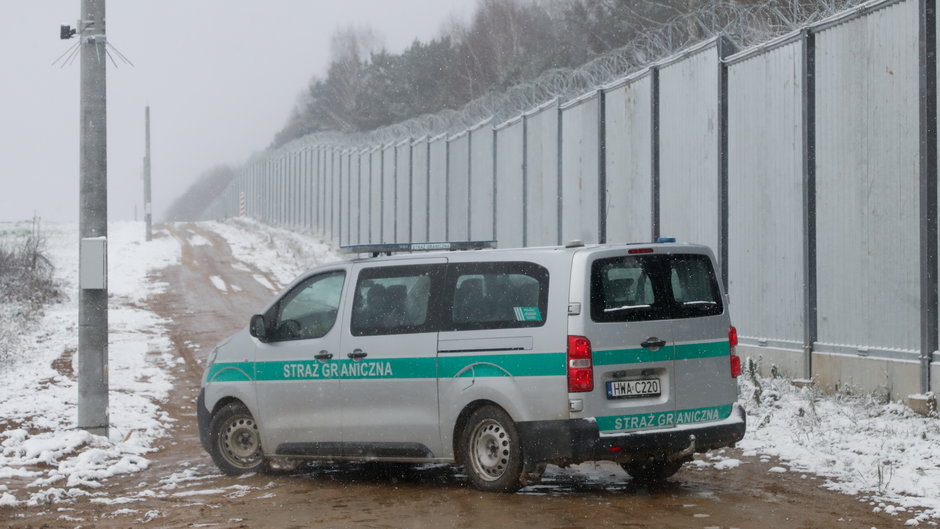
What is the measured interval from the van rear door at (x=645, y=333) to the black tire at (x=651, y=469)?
837 millimetres

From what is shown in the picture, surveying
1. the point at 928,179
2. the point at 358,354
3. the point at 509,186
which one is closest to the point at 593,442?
the point at 358,354

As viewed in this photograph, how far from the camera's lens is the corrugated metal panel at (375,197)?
38156 mm

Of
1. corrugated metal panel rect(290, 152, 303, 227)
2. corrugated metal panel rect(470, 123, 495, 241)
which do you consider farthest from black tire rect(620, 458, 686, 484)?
corrugated metal panel rect(290, 152, 303, 227)

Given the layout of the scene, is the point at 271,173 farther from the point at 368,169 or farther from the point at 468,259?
the point at 468,259

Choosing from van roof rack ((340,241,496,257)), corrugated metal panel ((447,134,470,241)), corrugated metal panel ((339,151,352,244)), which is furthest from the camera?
corrugated metal panel ((339,151,352,244))

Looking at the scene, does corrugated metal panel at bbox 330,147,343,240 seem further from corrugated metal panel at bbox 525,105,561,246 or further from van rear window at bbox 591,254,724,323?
van rear window at bbox 591,254,724,323

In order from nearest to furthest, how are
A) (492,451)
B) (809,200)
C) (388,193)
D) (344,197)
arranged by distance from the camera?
(492,451) → (809,200) → (388,193) → (344,197)

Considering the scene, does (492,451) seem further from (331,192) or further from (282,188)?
(282,188)

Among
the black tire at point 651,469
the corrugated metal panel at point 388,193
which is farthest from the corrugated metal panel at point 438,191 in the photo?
the black tire at point 651,469

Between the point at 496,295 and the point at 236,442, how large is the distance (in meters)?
3.12

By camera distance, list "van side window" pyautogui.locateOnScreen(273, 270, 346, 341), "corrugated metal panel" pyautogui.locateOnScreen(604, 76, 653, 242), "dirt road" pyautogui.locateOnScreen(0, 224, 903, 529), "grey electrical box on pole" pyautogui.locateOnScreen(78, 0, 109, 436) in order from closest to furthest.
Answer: "dirt road" pyautogui.locateOnScreen(0, 224, 903, 529)
"van side window" pyautogui.locateOnScreen(273, 270, 346, 341)
"grey electrical box on pole" pyautogui.locateOnScreen(78, 0, 109, 436)
"corrugated metal panel" pyautogui.locateOnScreen(604, 76, 653, 242)

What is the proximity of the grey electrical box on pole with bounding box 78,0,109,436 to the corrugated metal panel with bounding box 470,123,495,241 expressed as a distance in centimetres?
1448

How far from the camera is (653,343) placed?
8555 millimetres

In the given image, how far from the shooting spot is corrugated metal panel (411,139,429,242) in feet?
107
